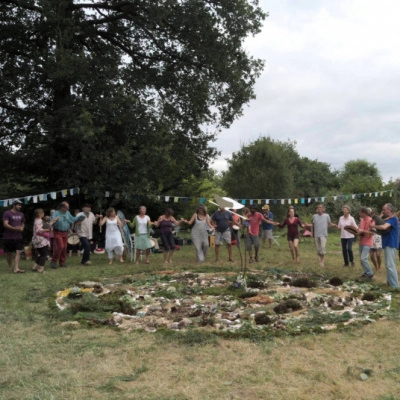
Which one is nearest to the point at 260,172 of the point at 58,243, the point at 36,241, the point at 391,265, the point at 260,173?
the point at 260,173

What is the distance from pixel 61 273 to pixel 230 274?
427 cm

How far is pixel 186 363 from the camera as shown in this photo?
4855 mm

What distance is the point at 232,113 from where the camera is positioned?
819 inches

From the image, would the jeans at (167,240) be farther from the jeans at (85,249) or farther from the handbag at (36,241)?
the handbag at (36,241)

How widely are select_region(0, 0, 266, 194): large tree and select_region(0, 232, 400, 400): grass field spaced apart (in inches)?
415

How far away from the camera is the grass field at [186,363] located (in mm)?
4102

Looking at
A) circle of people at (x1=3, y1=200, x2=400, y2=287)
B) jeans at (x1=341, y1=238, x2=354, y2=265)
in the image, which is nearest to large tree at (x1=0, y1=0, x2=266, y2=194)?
circle of people at (x1=3, y1=200, x2=400, y2=287)

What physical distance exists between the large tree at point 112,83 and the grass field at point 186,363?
1054cm

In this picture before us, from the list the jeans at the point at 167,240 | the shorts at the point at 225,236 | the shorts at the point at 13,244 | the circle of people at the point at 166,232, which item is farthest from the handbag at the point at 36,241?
the shorts at the point at 225,236

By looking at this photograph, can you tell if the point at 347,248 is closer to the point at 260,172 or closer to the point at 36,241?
the point at 36,241

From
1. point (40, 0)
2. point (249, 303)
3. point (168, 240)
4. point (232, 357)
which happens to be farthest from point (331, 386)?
point (40, 0)

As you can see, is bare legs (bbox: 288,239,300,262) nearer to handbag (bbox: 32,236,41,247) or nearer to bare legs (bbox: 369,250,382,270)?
bare legs (bbox: 369,250,382,270)

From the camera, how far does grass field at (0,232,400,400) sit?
13.5ft

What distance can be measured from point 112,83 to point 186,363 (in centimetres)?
1396
